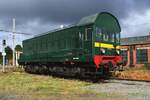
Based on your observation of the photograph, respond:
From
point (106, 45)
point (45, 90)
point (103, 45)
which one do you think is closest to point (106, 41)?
point (106, 45)

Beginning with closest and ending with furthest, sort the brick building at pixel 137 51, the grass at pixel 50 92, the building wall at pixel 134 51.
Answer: the grass at pixel 50 92
the building wall at pixel 134 51
the brick building at pixel 137 51

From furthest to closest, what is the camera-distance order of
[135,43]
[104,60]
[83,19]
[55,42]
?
1. [135,43]
2. [55,42]
3. [83,19]
4. [104,60]

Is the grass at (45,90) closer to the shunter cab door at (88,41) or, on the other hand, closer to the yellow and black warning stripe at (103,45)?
the shunter cab door at (88,41)

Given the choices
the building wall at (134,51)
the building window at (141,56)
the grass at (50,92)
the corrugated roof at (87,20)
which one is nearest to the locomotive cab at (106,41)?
the corrugated roof at (87,20)

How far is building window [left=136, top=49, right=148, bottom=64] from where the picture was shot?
41.2m

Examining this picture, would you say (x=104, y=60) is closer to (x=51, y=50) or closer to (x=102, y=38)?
(x=102, y=38)

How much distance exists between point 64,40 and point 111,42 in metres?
3.88

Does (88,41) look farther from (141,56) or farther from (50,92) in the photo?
(141,56)

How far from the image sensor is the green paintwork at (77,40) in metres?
19.8

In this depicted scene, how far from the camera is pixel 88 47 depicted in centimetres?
1986

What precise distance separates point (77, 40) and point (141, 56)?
74.1ft

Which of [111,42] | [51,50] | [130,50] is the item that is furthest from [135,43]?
[111,42]

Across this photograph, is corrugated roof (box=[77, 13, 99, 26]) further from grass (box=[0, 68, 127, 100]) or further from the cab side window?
grass (box=[0, 68, 127, 100])

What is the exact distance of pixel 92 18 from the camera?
66.6ft
